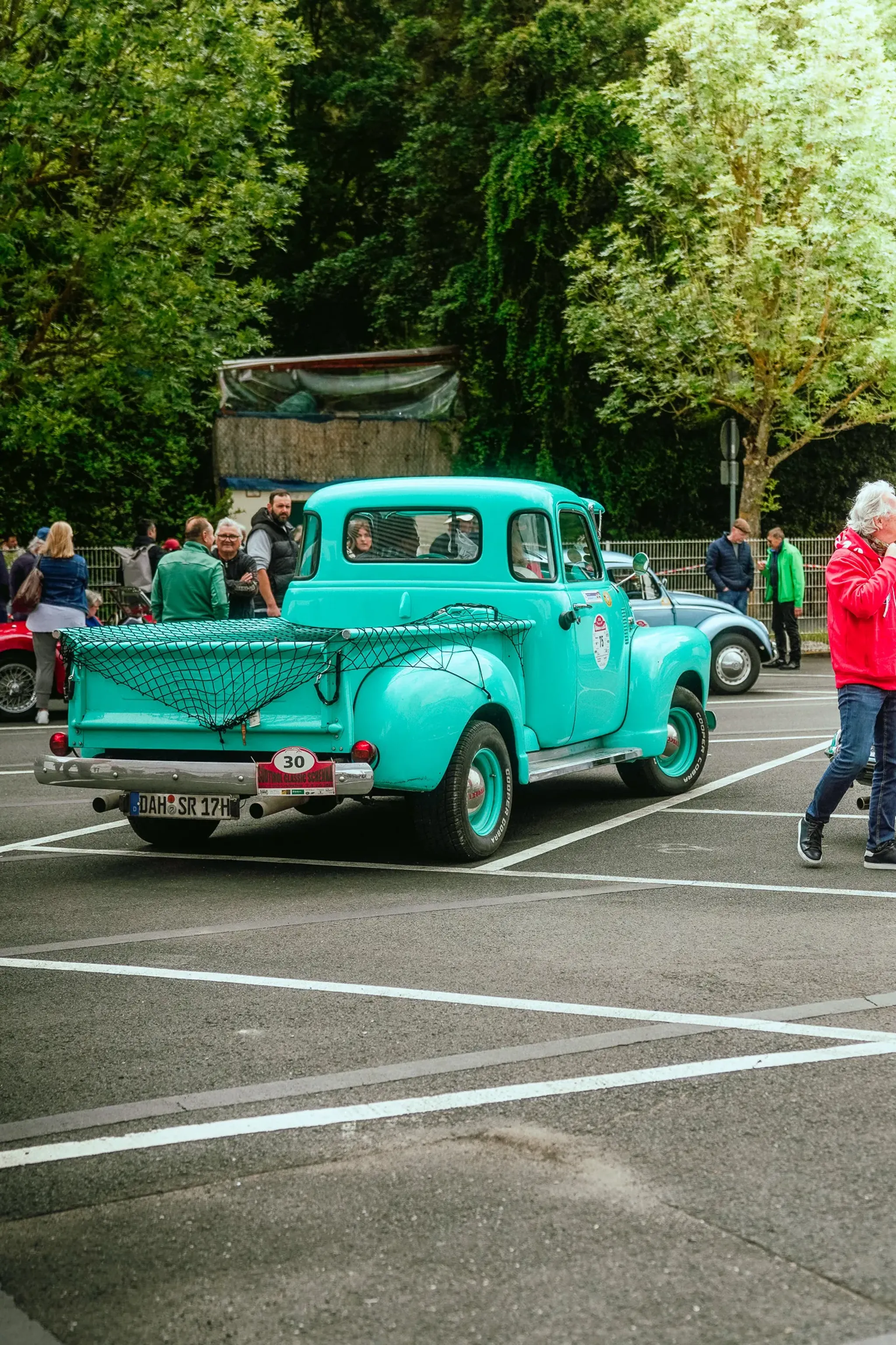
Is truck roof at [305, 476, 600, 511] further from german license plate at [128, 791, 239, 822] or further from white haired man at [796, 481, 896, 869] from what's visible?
german license plate at [128, 791, 239, 822]

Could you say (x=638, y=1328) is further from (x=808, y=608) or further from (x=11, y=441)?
(x=808, y=608)

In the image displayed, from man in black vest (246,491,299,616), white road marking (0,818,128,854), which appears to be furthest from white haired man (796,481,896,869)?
man in black vest (246,491,299,616)

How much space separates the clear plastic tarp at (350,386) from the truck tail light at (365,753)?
2176cm

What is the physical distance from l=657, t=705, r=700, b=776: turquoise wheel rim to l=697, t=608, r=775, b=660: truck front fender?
297 inches

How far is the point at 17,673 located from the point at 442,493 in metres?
8.36

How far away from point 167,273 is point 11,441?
2877mm

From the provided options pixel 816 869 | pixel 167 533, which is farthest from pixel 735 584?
pixel 816 869

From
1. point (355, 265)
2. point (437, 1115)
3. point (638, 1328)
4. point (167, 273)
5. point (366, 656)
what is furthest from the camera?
point (355, 265)

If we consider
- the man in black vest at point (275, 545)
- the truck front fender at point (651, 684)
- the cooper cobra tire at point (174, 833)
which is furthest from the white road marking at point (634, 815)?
the man in black vest at point (275, 545)

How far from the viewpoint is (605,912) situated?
7355mm

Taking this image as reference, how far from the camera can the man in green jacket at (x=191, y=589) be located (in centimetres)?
1166

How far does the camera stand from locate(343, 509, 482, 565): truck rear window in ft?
32.2

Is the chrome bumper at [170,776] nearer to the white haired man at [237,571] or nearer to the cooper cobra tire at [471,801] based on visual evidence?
the cooper cobra tire at [471,801]

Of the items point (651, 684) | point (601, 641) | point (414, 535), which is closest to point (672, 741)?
point (651, 684)
